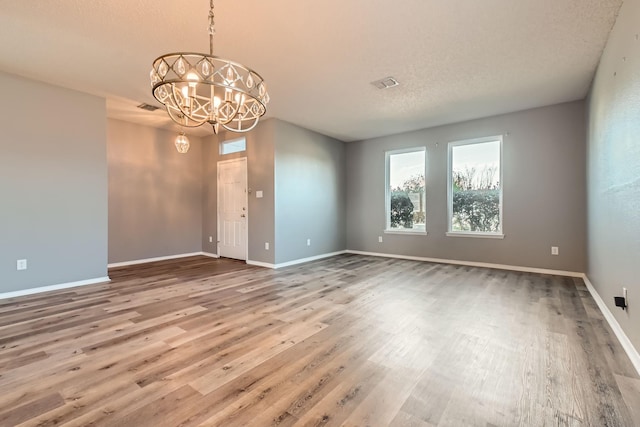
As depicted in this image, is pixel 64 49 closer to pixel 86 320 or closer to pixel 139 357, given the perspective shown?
pixel 86 320

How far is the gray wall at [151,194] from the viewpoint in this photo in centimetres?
553

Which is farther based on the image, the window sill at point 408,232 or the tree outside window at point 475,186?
the window sill at point 408,232

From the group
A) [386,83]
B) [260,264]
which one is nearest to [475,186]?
[386,83]

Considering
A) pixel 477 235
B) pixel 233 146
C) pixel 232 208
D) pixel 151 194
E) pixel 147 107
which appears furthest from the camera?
pixel 233 146

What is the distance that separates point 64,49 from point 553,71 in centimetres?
538

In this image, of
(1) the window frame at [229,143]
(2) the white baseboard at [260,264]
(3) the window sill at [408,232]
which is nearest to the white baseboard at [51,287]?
(2) the white baseboard at [260,264]

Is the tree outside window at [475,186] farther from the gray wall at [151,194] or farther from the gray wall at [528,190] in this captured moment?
the gray wall at [151,194]

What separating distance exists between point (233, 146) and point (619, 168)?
5.88m

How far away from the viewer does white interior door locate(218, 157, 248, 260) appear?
19.2 ft

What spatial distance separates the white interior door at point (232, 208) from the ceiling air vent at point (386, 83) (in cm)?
304

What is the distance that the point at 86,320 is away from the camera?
2.78 meters

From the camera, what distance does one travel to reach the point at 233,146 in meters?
6.25

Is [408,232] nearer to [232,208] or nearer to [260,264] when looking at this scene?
[260,264]

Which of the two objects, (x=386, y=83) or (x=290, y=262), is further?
(x=290, y=262)
